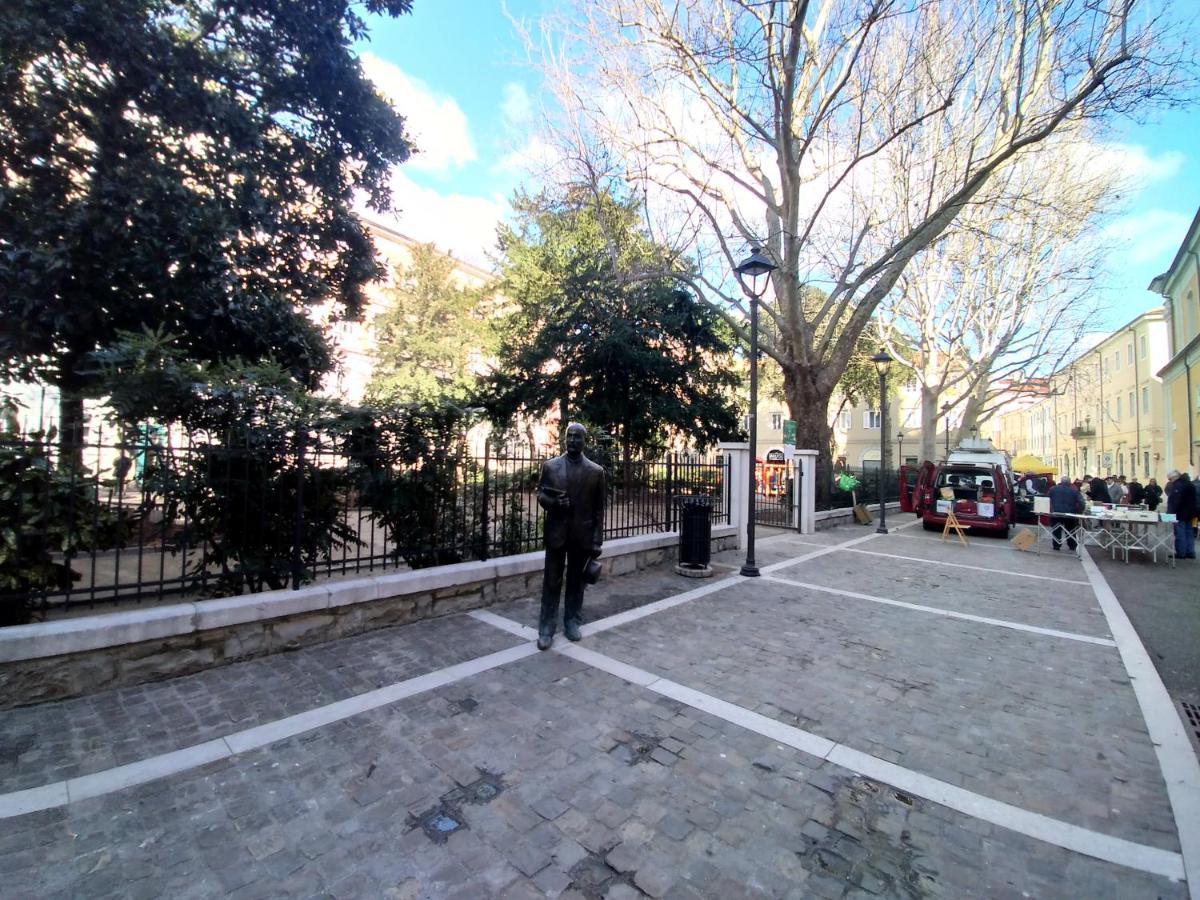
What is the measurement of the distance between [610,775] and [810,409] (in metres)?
14.8

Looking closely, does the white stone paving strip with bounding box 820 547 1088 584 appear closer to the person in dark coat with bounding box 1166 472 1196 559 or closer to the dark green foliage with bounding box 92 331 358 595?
the person in dark coat with bounding box 1166 472 1196 559

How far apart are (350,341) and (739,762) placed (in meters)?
33.6

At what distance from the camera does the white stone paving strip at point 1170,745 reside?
2598 millimetres

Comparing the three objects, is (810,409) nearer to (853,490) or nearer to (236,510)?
(853,490)

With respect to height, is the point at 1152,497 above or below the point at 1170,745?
above

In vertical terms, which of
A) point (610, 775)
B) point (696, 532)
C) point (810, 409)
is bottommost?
point (610, 775)

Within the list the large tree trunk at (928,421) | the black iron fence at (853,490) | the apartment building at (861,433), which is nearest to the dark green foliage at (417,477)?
the black iron fence at (853,490)

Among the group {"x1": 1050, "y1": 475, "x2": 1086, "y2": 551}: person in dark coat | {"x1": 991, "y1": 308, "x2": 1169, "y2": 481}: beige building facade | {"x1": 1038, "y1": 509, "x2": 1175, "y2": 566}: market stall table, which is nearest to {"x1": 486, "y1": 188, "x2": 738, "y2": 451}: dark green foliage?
{"x1": 1050, "y1": 475, "x2": 1086, "y2": 551}: person in dark coat

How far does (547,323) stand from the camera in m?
18.0

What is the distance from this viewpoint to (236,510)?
4.92m

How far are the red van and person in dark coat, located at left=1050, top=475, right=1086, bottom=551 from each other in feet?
6.65

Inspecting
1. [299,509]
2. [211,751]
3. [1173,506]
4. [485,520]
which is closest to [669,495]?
[485,520]

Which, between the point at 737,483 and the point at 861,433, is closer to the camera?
the point at 737,483

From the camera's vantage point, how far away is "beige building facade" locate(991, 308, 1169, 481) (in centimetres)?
3048
